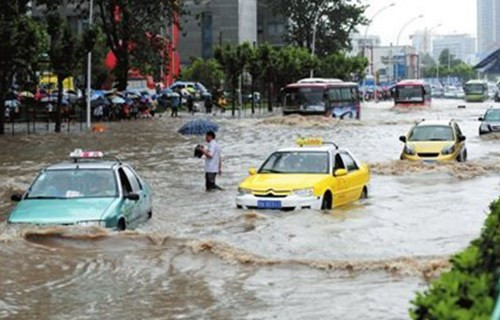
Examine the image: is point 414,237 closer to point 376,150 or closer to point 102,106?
point 376,150

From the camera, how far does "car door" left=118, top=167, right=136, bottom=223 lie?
1527 cm

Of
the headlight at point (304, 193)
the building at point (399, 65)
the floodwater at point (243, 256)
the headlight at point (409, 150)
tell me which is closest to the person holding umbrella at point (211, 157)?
the floodwater at point (243, 256)

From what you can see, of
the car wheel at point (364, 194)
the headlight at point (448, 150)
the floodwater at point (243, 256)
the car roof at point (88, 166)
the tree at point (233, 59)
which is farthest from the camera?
the tree at point (233, 59)

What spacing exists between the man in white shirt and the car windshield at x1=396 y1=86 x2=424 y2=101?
54.6m

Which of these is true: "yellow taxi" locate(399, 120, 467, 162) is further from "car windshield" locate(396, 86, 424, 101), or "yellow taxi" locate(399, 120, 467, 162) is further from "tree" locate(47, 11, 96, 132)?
"car windshield" locate(396, 86, 424, 101)

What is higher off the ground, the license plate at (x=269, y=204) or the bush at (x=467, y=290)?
the bush at (x=467, y=290)

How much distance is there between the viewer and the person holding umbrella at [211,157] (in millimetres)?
22031

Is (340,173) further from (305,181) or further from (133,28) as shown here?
(133,28)

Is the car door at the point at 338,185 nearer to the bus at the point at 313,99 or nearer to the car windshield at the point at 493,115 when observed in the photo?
the car windshield at the point at 493,115

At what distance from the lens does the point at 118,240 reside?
1414 cm

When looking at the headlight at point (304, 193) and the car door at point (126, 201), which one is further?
the headlight at point (304, 193)

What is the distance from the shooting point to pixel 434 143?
28.7 meters

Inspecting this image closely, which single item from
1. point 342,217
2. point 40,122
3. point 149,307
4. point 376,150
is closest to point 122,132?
point 40,122

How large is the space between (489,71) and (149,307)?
131496 mm
